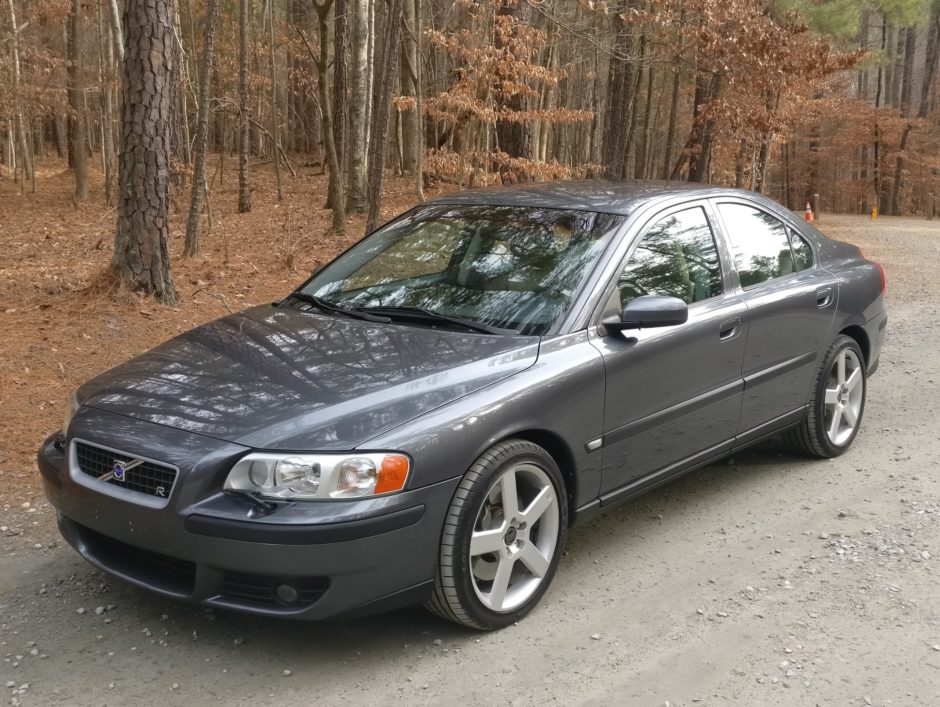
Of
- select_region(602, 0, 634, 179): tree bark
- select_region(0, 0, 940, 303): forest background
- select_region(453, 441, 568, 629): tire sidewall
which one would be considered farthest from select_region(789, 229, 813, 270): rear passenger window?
select_region(602, 0, 634, 179): tree bark

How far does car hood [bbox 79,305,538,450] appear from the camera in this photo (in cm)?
309

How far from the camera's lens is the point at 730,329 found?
442cm

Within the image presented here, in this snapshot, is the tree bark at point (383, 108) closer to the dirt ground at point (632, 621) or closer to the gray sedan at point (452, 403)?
the dirt ground at point (632, 621)


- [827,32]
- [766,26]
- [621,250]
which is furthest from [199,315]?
[827,32]

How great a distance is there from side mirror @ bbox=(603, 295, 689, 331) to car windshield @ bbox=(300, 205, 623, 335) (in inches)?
9.4

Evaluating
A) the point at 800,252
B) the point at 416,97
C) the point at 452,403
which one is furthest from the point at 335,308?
the point at 416,97

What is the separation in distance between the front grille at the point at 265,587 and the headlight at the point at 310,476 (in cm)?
29

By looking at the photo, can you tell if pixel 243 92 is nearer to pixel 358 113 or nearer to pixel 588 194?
pixel 358 113

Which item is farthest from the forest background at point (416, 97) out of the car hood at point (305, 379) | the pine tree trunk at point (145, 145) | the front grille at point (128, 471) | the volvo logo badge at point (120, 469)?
the volvo logo badge at point (120, 469)

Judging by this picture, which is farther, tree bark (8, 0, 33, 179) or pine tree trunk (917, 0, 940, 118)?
pine tree trunk (917, 0, 940, 118)

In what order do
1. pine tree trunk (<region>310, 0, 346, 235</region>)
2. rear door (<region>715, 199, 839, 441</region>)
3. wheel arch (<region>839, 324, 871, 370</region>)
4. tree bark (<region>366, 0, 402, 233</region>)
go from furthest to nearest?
pine tree trunk (<region>310, 0, 346, 235</region>)
tree bark (<region>366, 0, 402, 233</region>)
wheel arch (<region>839, 324, 871, 370</region>)
rear door (<region>715, 199, 839, 441</region>)

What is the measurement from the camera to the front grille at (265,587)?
9.81 ft

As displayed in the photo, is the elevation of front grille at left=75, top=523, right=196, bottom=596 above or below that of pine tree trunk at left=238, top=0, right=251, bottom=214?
below

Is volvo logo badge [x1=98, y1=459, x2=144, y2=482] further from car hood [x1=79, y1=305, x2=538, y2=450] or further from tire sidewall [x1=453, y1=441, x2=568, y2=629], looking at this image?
tire sidewall [x1=453, y1=441, x2=568, y2=629]
